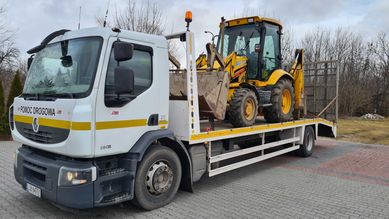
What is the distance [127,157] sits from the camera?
13.2ft

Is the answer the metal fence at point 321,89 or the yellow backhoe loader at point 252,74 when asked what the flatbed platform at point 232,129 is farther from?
the metal fence at point 321,89

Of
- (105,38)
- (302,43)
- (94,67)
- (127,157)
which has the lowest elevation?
(127,157)

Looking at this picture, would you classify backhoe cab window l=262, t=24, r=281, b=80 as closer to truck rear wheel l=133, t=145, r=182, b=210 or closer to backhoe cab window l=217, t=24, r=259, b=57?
backhoe cab window l=217, t=24, r=259, b=57

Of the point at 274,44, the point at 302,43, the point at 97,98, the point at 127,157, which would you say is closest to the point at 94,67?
the point at 97,98

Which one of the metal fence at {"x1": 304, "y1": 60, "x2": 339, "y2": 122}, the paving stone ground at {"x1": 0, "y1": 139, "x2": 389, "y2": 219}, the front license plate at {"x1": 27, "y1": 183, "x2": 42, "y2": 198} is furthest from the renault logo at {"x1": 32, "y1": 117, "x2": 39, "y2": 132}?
the metal fence at {"x1": 304, "y1": 60, "x2": 339, "y2": 122}

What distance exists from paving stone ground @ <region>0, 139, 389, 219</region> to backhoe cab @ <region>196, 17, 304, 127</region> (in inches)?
54.5

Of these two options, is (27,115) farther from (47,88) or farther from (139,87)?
(139,87)

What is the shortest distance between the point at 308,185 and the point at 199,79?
10.1 ft

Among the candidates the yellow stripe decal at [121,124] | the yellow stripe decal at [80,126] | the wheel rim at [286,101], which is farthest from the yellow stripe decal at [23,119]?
the wheel rim at [286,101]

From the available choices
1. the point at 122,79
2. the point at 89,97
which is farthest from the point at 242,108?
the point at 89,97

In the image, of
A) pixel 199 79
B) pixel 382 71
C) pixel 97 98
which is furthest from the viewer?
pixel 382 71

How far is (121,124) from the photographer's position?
3912 millimetres

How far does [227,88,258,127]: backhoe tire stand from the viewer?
593cm

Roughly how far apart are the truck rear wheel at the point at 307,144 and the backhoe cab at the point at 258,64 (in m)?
1.17
